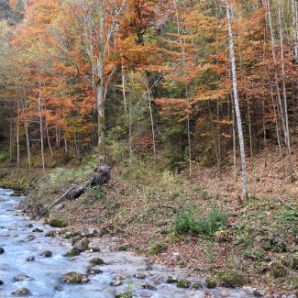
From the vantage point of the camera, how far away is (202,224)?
→ 11.0 meters

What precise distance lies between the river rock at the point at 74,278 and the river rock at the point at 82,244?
2380 mm

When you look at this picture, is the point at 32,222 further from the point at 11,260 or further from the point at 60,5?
the point at 60,5

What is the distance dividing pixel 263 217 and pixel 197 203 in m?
3.35

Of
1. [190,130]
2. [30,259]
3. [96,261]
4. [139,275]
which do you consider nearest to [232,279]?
[139,275]

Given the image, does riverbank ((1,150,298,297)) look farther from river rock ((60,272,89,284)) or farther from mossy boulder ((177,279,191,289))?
river rock ((60,272,89,284))

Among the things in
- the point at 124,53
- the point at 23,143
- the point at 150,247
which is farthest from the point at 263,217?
the point at 23,143

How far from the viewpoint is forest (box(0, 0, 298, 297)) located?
10281 millimetres

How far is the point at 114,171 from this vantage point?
2036 cm

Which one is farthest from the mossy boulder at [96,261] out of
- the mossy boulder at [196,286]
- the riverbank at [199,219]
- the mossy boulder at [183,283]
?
the mossy boulder at [196,286]

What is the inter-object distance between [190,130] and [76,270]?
13463mm

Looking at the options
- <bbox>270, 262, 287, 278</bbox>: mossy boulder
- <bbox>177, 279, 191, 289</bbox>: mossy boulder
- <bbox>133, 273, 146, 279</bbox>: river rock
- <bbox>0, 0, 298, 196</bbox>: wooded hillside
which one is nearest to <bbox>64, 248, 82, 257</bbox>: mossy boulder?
<bbox>133, 273, 146, 279</bbox>: river rock

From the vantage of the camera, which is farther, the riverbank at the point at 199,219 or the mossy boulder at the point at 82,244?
the mossy boulder at the point at 82,244

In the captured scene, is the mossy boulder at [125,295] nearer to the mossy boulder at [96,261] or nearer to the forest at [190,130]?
the forest at [190,130]

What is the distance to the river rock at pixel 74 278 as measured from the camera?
886 centimetres
